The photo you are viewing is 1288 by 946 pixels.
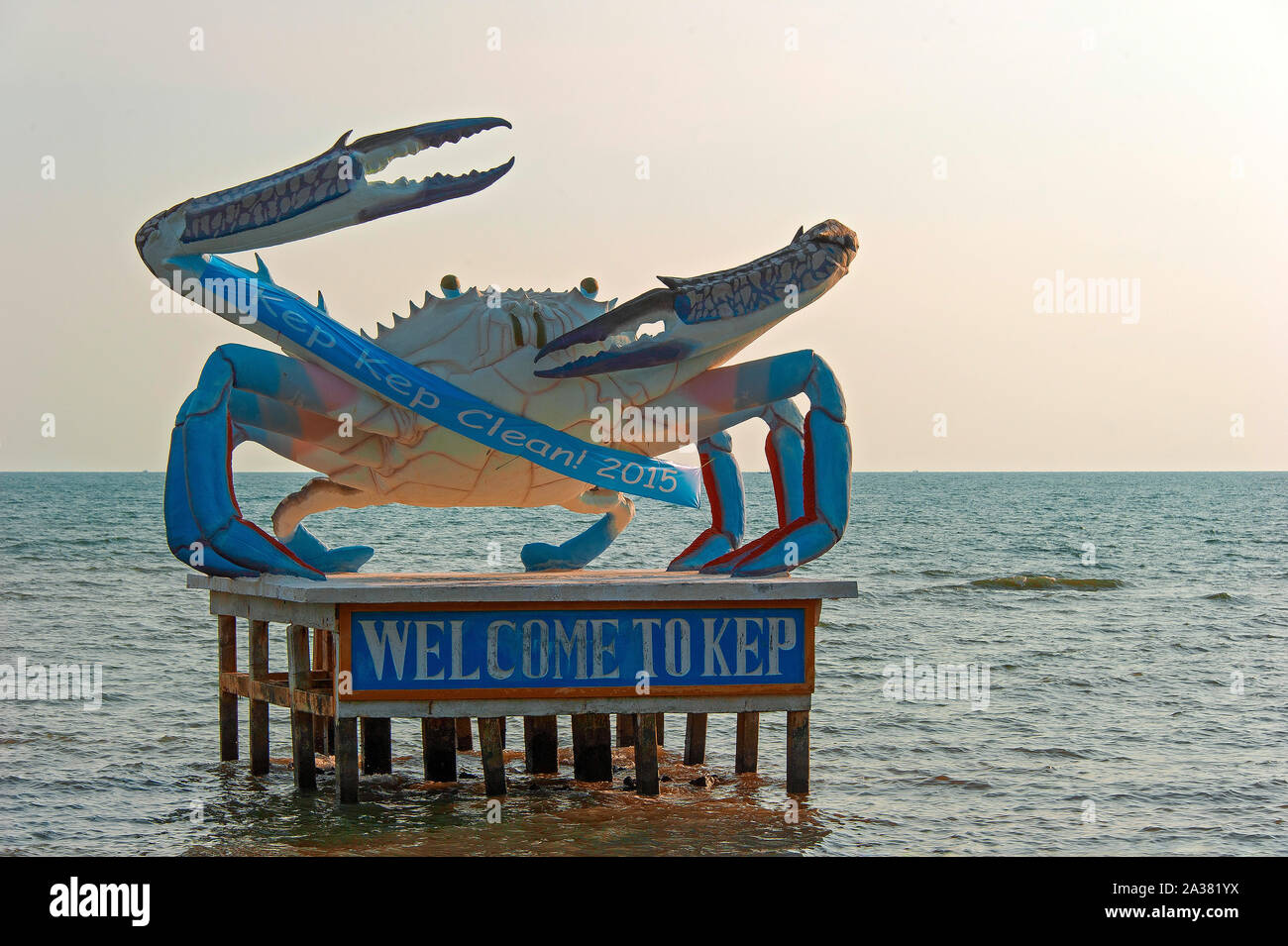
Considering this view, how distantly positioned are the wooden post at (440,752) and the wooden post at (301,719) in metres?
0.97

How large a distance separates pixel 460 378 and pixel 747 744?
401 centimetres

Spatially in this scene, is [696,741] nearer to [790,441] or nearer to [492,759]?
[492,759]

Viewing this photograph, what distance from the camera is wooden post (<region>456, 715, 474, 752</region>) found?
14.6 meters

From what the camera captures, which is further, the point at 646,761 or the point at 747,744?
the point at 747,744

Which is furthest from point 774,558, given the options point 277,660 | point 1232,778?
point 277,660

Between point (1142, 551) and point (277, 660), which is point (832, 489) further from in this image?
point (1142, 551)

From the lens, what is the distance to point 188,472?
10867mm

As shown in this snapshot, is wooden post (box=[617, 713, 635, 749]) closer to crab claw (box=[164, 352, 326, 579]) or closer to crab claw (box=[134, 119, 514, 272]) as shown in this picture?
crab claw (box=[164, 352, 326, 579])

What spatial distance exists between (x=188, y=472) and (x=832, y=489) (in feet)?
14.7

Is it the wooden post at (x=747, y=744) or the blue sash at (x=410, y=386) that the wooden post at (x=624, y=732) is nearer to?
the wooden post at (x=747, y=744)

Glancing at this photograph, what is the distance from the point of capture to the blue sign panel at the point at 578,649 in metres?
10.9

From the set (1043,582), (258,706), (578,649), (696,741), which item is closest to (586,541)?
(696,741)

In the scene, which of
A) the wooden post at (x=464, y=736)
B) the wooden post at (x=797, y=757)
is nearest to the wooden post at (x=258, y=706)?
the wooden post at (x=464, y=736)

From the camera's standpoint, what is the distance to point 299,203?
37.1 feet
